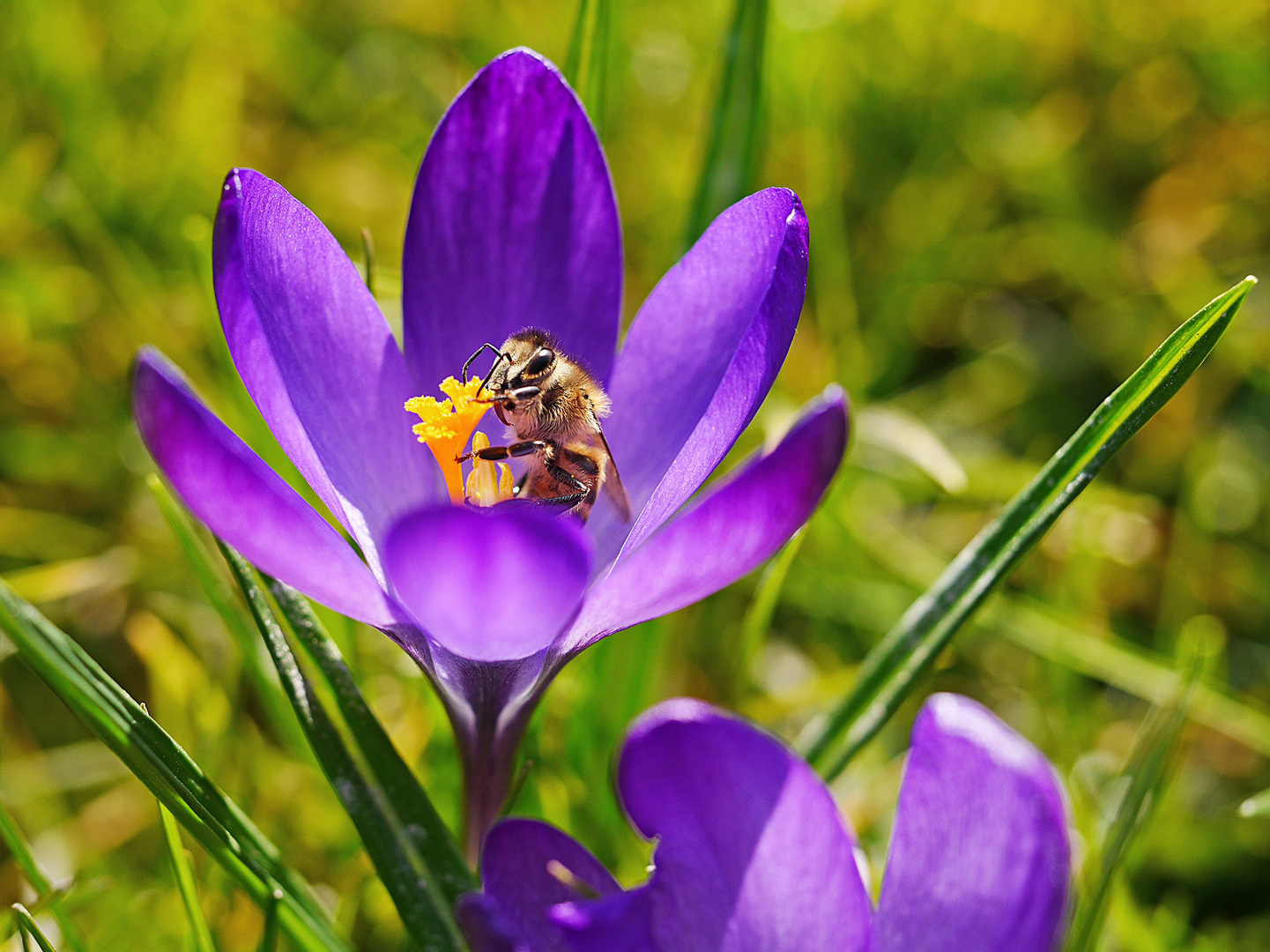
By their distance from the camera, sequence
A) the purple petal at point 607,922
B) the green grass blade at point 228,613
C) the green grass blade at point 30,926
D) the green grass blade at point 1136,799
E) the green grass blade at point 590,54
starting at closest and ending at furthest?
the purple petal at point 607,922, the green grass blade at point 30,926, the green grass blade at point 1136,799, the green grass blade at point 228,613, the green grass blade at point 590,54

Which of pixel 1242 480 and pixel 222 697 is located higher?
pixel 1242 480

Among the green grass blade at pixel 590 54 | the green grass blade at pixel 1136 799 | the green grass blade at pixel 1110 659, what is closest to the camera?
the green grass blade at pixel 1136 799

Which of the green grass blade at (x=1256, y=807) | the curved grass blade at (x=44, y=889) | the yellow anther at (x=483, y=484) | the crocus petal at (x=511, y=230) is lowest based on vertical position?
the curved grass blade at (x=44, y=889)

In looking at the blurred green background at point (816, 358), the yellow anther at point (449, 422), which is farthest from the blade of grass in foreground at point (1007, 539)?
the yellow anther at point (449, 422)

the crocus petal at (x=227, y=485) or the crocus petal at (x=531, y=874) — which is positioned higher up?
the crocus petal at (x=227, y=485)

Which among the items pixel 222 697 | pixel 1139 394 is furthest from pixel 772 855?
pixel 222 697

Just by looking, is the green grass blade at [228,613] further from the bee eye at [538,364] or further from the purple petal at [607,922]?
the purple petal at [607,922]

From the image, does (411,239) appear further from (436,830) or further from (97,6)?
(97,6)

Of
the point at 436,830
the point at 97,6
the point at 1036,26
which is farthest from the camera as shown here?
the point at 1036,26

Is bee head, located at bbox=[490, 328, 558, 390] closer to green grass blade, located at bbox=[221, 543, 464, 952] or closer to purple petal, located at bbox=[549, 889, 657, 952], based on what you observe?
green grass blade, located at bbox=[221, 543, 464, 952]
